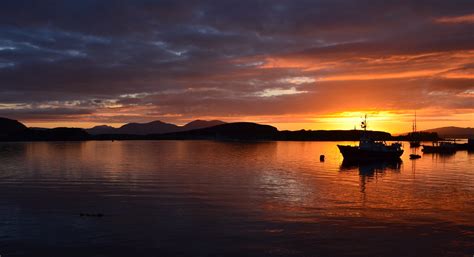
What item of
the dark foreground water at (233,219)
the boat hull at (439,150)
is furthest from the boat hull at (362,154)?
the boat hull at (439,150)

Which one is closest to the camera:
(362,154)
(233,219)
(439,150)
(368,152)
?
(233,219)

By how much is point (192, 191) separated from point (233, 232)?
60.9ft

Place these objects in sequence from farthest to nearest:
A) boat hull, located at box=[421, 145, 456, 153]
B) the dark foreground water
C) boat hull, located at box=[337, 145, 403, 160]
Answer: boat hull, located at box=[421, 145, 456, 153] → boat hull, located at box=[337, 145, 403, 160] → the dark foreground water

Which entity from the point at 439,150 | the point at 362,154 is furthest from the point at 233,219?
the point at 439,150

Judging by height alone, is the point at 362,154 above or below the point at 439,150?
below

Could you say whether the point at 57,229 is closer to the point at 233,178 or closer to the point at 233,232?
the point at 233,232

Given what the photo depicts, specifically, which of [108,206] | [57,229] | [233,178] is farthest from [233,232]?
[233,178]

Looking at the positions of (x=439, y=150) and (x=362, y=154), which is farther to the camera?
(x=439, y=150)

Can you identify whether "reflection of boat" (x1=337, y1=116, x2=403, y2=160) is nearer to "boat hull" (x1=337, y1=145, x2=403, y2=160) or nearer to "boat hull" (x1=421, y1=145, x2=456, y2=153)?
"boat hull" (x1=337, y1=145, x2=403, y2=160)

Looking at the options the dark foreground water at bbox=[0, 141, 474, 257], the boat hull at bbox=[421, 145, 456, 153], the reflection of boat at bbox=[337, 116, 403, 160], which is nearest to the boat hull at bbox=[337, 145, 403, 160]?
the reflection of boat at bbox=[337, 116, 403, 160]

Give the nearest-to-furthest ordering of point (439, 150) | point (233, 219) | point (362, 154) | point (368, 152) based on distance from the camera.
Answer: point (233, 219)
point (362, 154)
point (368, 152)
point (439, 150)

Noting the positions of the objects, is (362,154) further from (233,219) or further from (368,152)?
(233,219)

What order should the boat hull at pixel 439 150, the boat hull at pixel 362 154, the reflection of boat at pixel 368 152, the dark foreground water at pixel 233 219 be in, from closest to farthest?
the dark foreground water at pixel 233 219, the boat hull at pixel 362 154, the reflection of boat at pixel 368 152, the boat hull at pixel 439 150

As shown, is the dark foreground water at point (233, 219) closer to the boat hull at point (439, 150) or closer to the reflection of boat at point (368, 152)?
the reflection of boat at point (368, 152)
